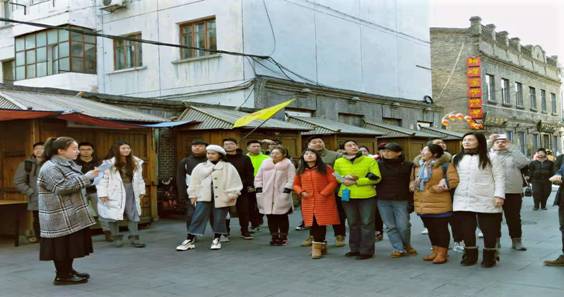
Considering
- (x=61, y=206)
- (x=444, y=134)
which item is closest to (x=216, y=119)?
(x=61, y=206)

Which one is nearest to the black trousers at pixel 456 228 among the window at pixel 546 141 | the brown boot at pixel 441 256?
the brown boot at pixel 441 256

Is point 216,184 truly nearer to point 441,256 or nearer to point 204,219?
point 204,219

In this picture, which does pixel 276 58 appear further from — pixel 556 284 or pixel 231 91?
pixel 556 284

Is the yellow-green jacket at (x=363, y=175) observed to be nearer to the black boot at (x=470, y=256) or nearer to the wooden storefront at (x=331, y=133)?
the black boot at (x=470, y=256)

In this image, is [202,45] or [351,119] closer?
[202,45]

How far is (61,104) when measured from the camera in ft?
37.2

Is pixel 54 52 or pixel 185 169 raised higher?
pixel 54 52

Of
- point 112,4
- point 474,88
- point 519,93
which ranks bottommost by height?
point 474,88

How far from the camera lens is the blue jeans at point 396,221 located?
7.57 metres

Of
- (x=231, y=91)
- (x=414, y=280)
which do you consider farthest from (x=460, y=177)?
(x=231, y=91)

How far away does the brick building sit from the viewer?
98.7ft

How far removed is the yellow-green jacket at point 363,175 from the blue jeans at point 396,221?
25 centimetres

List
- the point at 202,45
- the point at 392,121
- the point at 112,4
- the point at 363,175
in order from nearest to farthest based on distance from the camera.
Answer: the point at 363,175
the point at 202,45
the point at 112,4
the point at 392,121

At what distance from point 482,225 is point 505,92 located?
28.6m
